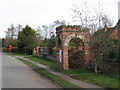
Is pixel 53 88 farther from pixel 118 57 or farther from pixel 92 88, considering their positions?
pixel 118 57

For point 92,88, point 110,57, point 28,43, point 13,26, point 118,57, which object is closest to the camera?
point 92,88

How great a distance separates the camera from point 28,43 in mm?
63062

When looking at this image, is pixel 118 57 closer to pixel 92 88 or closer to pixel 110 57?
pixel 110 57

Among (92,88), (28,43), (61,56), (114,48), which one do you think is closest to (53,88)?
(92,88)

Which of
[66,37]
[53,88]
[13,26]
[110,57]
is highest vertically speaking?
[13,26]

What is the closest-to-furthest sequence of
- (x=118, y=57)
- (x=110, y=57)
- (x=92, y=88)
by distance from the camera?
(x=92, y=88) → (x=118, y=57) → (x=110, y=57)

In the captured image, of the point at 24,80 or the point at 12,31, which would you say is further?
the point at 12,31

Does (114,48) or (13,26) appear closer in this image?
(114,48)

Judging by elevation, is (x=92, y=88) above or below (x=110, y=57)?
below

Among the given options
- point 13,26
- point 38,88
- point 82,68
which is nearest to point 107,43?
point 82,68

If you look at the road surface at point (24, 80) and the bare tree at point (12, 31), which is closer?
the road surface at point (24, 80)

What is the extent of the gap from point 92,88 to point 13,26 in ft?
287

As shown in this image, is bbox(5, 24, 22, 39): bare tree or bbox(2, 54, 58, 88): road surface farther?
bbox(5, 24, 22, 39): bare tree

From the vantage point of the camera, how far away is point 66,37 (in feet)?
65.9
